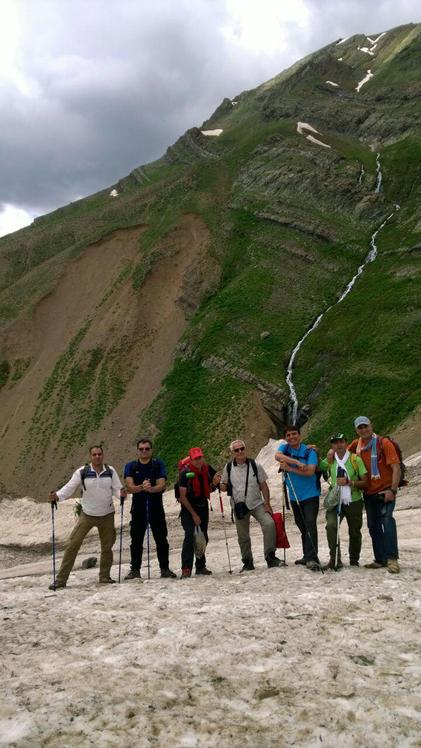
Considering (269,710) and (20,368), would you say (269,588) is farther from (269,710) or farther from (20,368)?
(20,368)

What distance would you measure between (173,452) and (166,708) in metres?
38.1

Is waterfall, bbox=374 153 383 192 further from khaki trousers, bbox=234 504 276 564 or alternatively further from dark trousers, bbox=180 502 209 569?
dark trousers, bbox=180 502 209 569

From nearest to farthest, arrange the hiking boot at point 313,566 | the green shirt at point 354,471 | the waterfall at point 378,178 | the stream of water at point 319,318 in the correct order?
the green shirt at point 354,471
the hiking boot at point 313,566
the stream of water at point 319,318
the waterfall at point 378,178

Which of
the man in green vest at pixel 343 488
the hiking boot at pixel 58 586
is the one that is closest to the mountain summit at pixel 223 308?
the man in green vest at pixel 343 488

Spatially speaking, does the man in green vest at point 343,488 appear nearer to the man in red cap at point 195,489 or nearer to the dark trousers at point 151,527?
the man in red cap at point 195,489

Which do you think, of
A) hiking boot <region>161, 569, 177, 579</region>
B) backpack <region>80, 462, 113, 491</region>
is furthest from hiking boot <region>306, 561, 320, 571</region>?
backpack <region>80, 462, 113, 491</region>

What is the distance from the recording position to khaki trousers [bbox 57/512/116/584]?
460 inches

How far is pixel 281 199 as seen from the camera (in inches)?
2613

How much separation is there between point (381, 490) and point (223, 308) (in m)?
44.9

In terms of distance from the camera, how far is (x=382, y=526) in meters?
11.0

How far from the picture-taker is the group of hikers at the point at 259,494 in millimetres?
10961

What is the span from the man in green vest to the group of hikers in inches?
0.7

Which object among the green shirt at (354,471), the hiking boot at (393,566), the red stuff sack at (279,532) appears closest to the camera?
the hiking boot at (393,566)

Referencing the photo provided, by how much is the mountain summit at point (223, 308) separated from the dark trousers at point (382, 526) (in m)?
23.7
